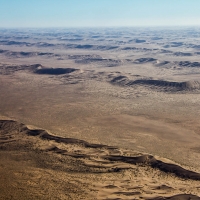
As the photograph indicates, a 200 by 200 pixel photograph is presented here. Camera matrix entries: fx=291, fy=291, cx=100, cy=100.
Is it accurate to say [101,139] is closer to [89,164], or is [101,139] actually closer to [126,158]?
[126,158]

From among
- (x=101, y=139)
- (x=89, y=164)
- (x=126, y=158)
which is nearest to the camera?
(x=89, y=164)

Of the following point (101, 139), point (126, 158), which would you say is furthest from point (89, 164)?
point (101, 139)

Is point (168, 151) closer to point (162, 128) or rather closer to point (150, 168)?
point (150, 168)

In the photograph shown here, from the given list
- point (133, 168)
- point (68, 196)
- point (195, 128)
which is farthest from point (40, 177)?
point (195, 128)

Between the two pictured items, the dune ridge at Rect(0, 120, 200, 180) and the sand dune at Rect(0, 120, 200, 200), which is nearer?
the sand dune at Rect(0, 120, 200, 200)

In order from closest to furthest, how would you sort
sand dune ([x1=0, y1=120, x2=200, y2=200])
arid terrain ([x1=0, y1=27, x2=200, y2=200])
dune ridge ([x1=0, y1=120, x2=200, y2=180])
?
sand dune ([x1=0, y1=120, x2=200, y2=200]), arid terrain ([x1=0, y1=27, x2=200, y2=200]), dune ridge ([x1=0, y1=120, x2=200, y2=180])

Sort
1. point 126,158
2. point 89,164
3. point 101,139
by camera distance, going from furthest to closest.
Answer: point 101,139 → point 126,158 → point 89,164

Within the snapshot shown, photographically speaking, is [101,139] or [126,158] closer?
[126,158]

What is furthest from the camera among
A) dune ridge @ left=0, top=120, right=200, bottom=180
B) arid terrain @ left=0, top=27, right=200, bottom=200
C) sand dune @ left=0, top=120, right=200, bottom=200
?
dune ridge @ left=0, top=120, right=200, bottom=180

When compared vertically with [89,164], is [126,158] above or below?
above

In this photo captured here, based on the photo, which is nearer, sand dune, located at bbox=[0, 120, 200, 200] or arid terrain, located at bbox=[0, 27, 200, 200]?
sand dune, located at bbox=[0, 120, 200, 200]

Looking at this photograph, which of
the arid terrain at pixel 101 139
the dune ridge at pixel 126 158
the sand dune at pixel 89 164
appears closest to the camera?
Result: the sand dune at pixel 89 164
